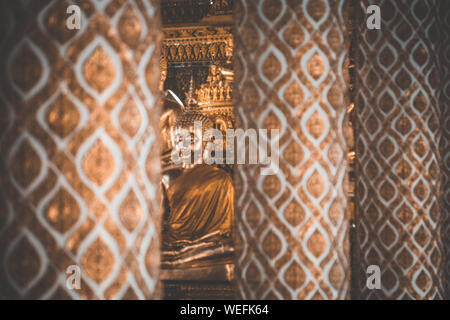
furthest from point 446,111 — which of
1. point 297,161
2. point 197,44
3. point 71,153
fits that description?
point 197,44

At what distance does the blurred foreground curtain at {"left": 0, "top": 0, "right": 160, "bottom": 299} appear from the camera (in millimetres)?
851

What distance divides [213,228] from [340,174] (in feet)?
11.9

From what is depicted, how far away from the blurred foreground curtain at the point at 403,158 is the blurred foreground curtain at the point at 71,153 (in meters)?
1.45

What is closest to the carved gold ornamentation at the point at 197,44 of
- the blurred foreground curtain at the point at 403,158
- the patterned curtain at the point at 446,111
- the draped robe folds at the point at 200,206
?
the draped robe folds at the point at 200,206

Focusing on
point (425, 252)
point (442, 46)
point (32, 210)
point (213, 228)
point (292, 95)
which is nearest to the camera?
point (32, 210)

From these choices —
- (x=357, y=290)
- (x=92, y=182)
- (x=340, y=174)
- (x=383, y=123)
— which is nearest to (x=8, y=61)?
(x=92, y=182)

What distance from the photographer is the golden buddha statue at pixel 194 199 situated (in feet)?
13.9

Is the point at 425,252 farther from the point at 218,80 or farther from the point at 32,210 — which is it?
the point at 218,80

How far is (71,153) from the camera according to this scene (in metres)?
0.88

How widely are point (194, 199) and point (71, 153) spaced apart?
4420mm

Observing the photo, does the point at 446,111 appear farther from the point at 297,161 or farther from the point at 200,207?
the point at 200,207

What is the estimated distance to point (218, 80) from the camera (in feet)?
23.1

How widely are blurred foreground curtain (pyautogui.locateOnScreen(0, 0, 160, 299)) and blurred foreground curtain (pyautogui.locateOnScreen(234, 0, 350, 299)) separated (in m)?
0.69

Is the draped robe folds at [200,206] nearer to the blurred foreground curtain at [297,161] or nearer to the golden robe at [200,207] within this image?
the golden robe at [200,207]
